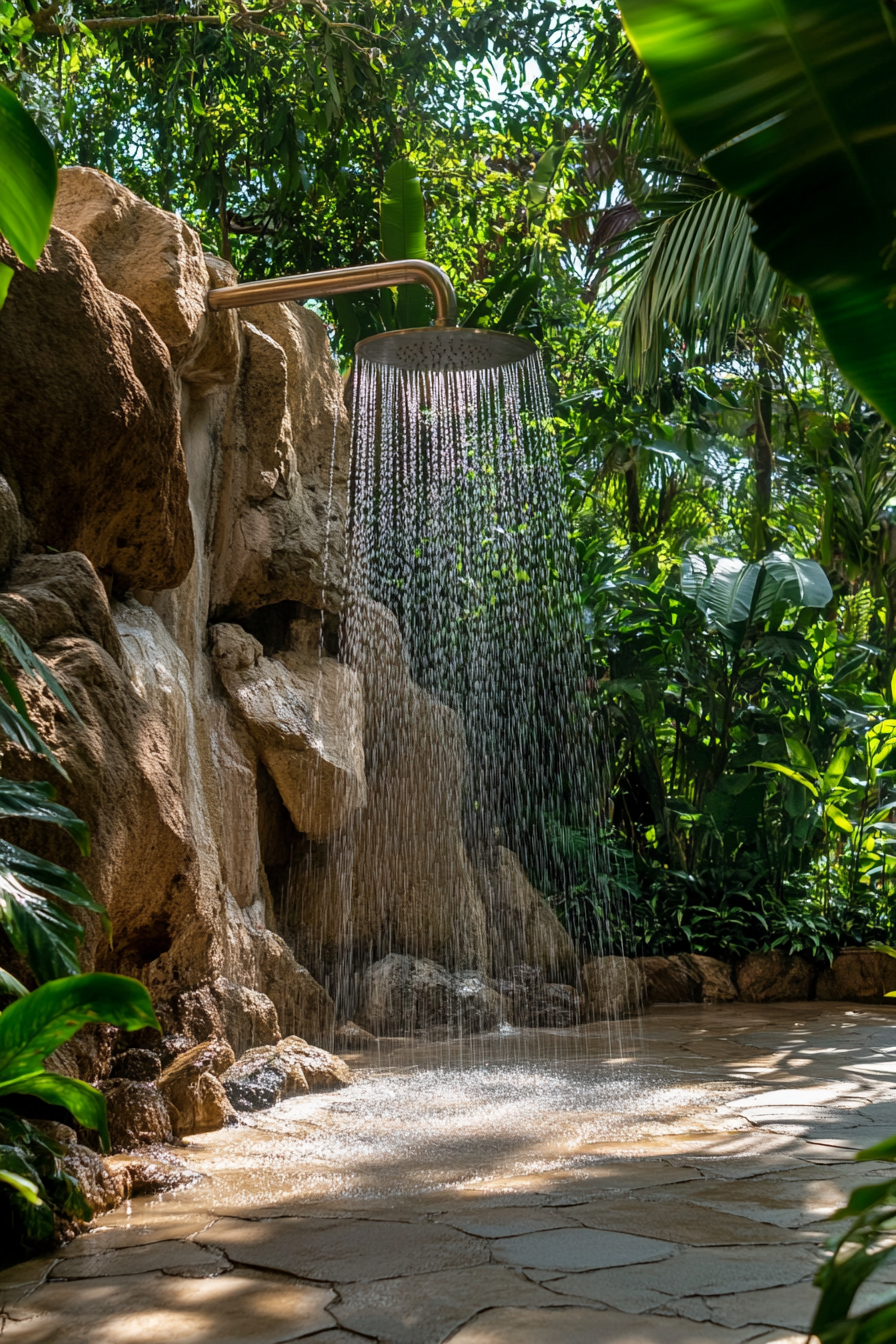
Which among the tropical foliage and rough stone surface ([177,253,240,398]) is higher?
rough stone surface ([177,253,240,398])

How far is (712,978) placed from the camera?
299 inches

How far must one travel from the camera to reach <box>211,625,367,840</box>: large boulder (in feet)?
19.5

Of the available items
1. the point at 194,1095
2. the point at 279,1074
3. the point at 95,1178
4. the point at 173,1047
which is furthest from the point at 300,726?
the point at 95,1178

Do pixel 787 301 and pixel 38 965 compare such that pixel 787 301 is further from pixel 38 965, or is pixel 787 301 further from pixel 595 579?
pixel 38 965

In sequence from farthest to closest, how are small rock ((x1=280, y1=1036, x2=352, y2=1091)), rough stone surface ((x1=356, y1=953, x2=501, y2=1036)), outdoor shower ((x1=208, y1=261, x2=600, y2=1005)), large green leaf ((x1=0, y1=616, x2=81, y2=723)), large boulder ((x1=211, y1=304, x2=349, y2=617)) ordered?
1. outdoor shower ((x1=208, y1=261, x2=600, y2=1005))
2. rough stone surface ((x1=356, y1=953, x2=501, y2=1036))
3. large boulder ((x1=211, y1=304, x2=349, y2=617))
4. small rock ((x1=280, y1=1036, x2=352, y2=1091))
5. large green leaf ((x1=0, y1=616, x2=81, y2=723))

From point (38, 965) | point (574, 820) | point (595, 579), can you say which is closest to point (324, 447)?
point (595, 579)

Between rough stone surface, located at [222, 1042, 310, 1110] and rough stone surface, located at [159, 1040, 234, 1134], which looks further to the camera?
rough stone surface, located at [222, 1042, 310, 1110]

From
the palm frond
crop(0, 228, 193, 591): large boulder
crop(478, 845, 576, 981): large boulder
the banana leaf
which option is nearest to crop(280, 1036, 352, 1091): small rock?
crop(0, 228, 193, 591): large boulder

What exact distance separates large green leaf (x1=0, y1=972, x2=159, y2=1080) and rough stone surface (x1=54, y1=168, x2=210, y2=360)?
351 cm

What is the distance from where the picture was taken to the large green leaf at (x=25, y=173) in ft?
3.87

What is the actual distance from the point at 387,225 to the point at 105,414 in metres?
4.49

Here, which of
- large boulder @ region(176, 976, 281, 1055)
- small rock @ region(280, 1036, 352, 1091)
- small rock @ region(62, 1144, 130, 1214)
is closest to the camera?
small rock @ region(62, 1144, 130, 1214)

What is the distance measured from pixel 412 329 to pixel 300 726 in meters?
2.91

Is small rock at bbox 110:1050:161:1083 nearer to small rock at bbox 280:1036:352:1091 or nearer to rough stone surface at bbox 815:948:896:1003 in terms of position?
small rock at bbox 280:1036:352:1091
